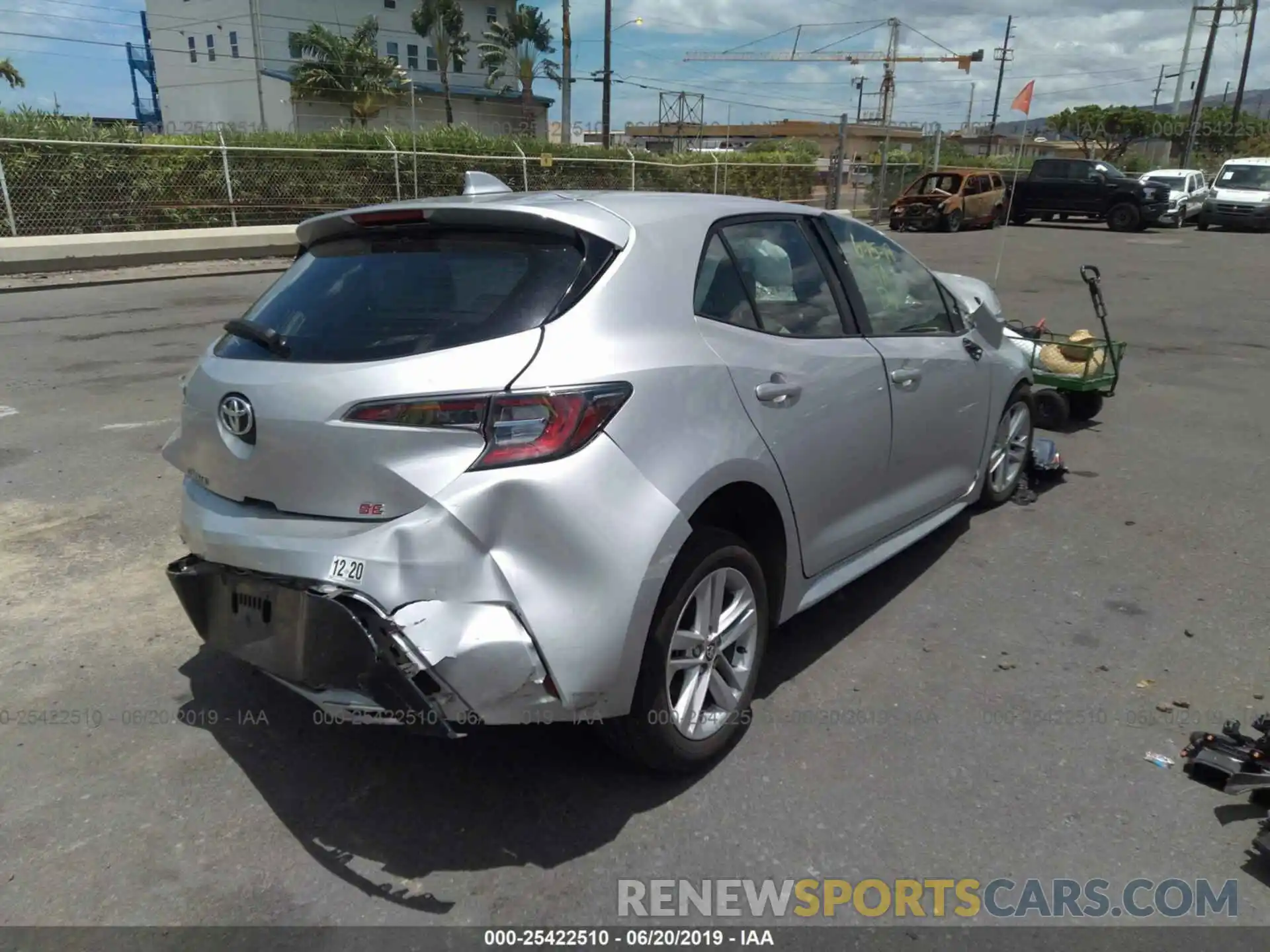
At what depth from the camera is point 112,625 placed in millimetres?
3941

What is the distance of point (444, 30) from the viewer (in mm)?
51031

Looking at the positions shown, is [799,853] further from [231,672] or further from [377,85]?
[377,85]

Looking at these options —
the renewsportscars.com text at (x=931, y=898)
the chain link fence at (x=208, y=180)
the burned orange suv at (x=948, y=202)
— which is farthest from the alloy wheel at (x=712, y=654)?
the burned orange suv at (x=948, y=202)

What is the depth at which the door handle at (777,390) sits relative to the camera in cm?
310

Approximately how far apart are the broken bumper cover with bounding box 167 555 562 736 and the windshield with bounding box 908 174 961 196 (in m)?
27.7

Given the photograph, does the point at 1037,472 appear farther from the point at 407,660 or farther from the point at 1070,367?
the point at 407,660

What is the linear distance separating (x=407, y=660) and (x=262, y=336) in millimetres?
1175

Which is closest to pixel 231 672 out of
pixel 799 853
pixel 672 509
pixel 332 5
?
pixel 672 509

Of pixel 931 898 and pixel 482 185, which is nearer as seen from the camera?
pixel 931 898

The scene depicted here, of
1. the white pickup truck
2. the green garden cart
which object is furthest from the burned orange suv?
the green garden cart

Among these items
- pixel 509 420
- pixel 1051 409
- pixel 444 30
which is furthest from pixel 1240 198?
pixel 444 30

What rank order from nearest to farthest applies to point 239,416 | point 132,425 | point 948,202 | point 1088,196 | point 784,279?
point 239,416 < point 784,279 < point 132,425 < point 948,202 < point 1088,196

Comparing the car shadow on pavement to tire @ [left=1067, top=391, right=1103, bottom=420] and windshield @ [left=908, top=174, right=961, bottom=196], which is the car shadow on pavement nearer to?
tire @ [left=1067, top=391, right=1103, bottom=420]

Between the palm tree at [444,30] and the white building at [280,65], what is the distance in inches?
51.5
